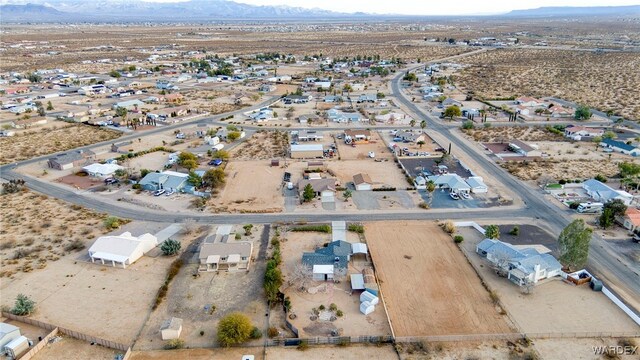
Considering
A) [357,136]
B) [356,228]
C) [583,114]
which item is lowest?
[356,228]

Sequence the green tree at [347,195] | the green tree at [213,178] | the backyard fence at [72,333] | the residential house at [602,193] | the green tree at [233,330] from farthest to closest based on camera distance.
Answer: the green tree at [213,178] → the green tree at [347,195] → the residential house at [602,193] → the backyard fence at [72,333] → the green tree at [233,330]

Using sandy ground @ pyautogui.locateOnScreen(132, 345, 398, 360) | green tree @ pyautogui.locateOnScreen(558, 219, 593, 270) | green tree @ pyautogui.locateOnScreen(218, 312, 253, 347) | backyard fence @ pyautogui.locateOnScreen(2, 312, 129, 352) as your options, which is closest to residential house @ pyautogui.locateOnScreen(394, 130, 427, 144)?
green tree @ pyautogui.locateOnScreen(558, 219, 593, 270)

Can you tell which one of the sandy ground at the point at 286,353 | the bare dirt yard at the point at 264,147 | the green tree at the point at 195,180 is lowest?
the sandy ground at the point at 286,353

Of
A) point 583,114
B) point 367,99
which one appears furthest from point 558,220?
point 367,99

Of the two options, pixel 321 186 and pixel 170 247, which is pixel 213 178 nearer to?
pixel 321 186

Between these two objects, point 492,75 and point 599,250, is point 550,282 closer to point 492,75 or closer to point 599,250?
point 599,250

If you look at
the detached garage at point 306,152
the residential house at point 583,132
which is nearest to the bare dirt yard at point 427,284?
the detached garage at point 306,152

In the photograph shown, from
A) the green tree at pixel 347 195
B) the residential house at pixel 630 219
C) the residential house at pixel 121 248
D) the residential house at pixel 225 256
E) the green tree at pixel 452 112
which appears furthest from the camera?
the green tree at pixel 452 112

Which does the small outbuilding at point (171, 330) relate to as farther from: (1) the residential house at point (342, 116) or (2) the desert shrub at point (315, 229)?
(1) the residential house at point (342, 116)
